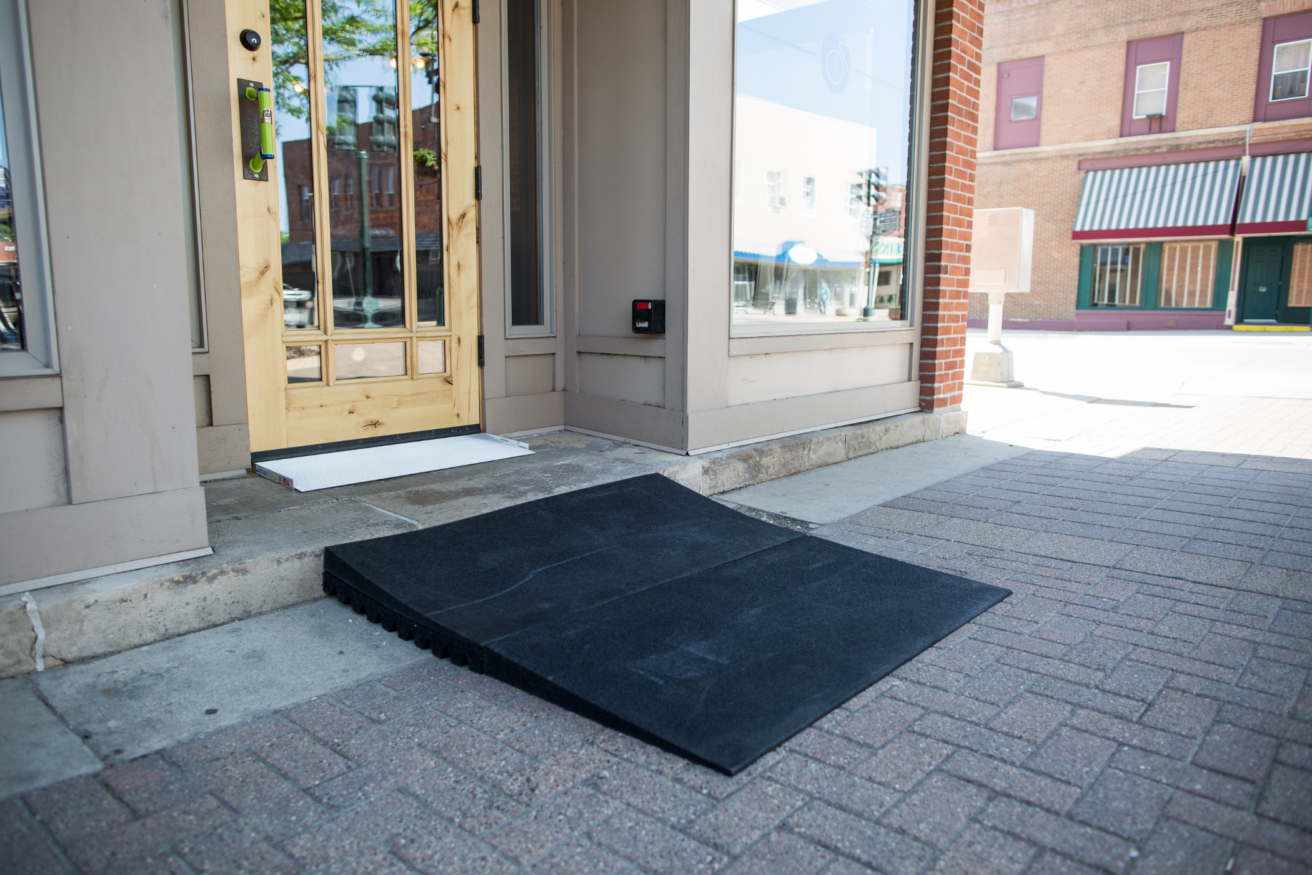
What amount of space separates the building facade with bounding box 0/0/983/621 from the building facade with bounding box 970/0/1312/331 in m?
18.8

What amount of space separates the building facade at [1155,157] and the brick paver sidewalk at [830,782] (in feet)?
73.5

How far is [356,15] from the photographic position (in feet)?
13.5

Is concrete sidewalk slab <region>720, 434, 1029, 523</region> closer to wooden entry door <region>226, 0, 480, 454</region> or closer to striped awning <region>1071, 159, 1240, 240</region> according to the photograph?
wooden entry door <region>226, 0, 480, 454</region>

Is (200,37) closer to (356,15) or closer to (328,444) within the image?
(356,15)

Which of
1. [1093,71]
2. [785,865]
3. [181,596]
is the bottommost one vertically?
[785,865]

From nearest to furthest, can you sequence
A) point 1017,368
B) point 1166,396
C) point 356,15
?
point 356,15 < point 1166,396 < point 1017,368

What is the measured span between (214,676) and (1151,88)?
85.6ft

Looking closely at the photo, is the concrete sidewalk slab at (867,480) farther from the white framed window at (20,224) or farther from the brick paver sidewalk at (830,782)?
the white framed window at (20,224)

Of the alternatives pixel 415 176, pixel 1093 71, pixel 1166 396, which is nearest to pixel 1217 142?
pixel 1093 71

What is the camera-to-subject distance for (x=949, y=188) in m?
6.11

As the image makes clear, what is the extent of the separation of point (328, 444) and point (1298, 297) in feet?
79.8

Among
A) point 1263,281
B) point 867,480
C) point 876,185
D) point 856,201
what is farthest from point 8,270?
point 1263,281

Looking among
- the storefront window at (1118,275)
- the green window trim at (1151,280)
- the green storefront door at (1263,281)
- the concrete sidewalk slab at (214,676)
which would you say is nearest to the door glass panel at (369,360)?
the concrete sidewalk slab at (214,676)

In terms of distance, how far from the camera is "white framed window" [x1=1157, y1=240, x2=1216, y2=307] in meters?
21.6
